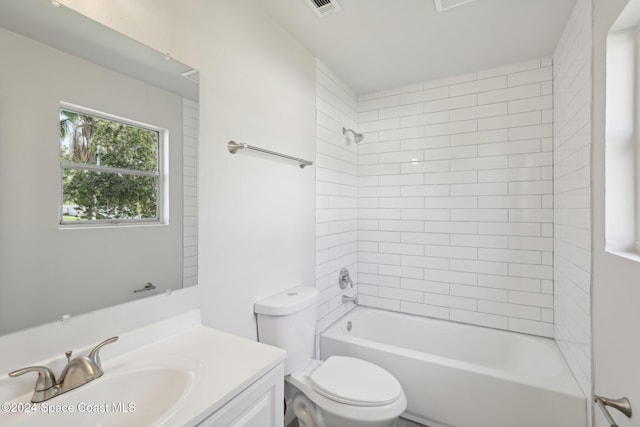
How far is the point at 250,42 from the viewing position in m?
1.66

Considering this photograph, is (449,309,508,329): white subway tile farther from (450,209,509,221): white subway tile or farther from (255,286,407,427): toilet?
(255,286,407,427): toilet

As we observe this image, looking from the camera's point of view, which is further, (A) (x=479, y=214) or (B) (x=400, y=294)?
(B) (x=400, y=294)

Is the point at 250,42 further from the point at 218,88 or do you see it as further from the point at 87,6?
the point at 87,6

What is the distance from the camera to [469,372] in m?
1.81

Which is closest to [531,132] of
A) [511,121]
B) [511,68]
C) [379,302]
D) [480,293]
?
[511,121]

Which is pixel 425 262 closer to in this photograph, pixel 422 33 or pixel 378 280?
pixel 378 280

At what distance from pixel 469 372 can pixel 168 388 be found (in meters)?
1.67

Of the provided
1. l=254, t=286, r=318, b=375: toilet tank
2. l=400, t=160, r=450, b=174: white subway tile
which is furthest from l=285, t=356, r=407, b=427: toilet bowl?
l=400, t=160, r=450, b=174: white subway tile

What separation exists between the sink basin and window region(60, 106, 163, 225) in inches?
20.2

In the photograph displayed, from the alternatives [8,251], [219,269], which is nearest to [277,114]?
[219,269]

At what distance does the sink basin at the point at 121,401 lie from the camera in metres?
0.80

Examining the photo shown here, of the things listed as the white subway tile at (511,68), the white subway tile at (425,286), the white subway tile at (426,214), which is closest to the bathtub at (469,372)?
the white subway tile at (425,286)

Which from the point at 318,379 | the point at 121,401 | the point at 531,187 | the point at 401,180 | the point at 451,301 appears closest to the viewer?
the point at 121,401

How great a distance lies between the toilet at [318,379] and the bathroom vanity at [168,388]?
1.47 feet
